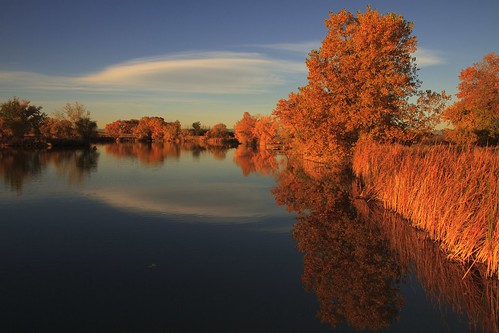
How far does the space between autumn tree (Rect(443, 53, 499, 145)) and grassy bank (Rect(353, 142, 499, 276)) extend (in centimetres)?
1886

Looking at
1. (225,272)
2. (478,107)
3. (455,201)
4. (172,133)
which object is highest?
(478,107)

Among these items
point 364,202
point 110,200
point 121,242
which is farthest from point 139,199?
point 364,202

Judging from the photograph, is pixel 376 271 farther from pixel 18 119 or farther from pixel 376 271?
pixel 18 119

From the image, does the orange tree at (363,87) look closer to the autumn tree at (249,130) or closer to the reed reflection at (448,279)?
the reed reflection at (448,279)

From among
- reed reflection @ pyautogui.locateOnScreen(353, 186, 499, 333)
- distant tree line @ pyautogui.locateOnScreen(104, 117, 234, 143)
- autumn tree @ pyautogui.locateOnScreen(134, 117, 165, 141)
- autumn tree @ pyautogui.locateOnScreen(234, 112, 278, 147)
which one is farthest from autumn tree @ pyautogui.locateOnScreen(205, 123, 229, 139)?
reed reflection @ pyautogui.locateOnScreen(353, 186, 499, 333)

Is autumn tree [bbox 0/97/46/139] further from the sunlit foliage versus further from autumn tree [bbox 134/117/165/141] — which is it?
autumn tree [bbox 134/117/165/141]

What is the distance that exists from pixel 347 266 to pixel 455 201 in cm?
355

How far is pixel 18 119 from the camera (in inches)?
2084

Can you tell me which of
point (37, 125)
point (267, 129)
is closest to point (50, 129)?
point (37, 125)

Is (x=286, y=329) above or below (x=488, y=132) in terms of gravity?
below

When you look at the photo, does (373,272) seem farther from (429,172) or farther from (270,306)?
(429,172)

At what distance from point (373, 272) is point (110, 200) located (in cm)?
1233

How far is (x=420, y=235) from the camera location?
10.6m

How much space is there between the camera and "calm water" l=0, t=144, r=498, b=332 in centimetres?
599
